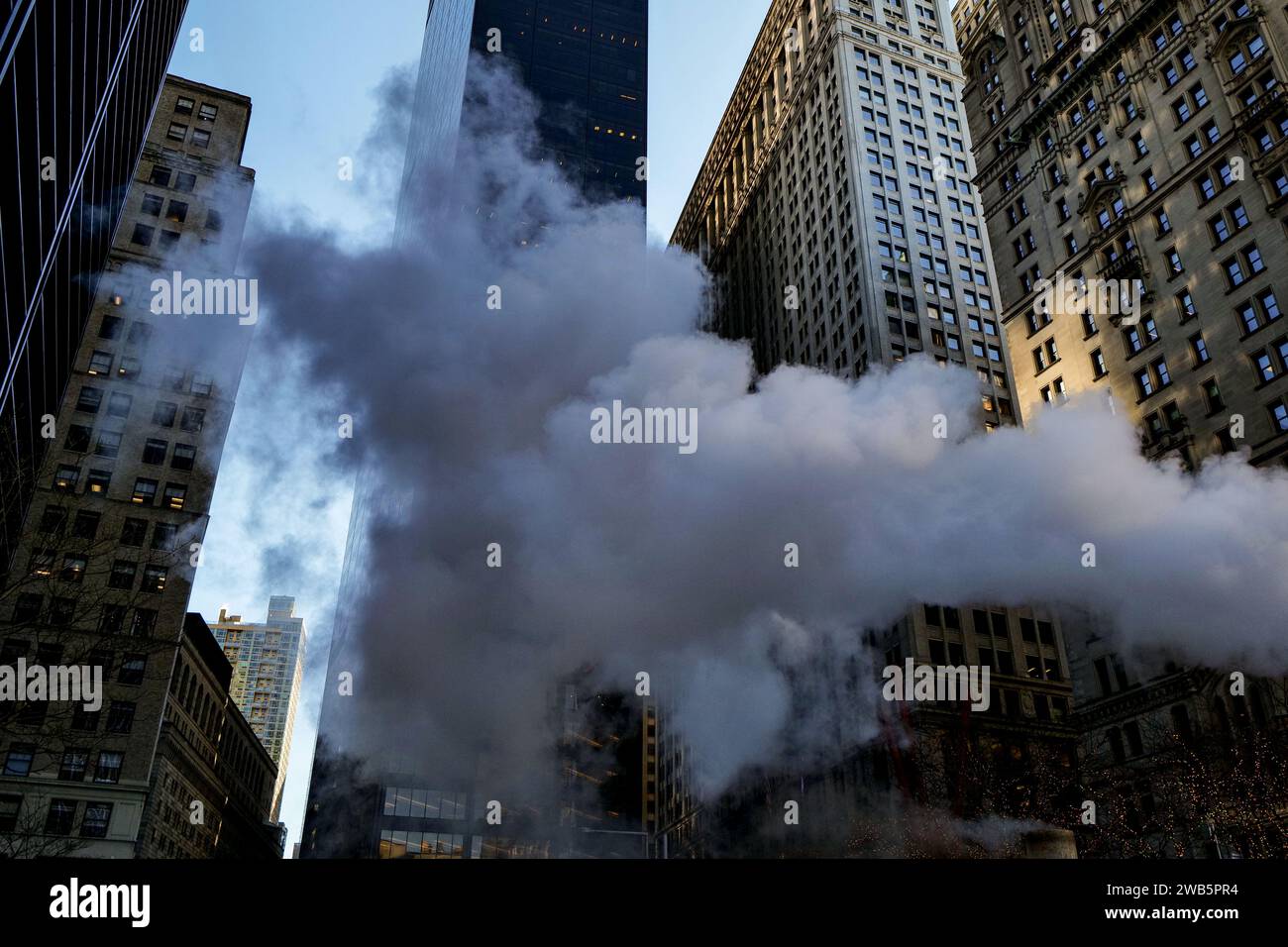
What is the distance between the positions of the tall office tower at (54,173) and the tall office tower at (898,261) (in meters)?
41.4

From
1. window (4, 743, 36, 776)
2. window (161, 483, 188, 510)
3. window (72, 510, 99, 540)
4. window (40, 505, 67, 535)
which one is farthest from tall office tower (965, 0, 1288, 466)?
window (4, 743, 36, 776)

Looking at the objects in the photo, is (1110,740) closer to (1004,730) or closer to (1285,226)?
(1004,730)

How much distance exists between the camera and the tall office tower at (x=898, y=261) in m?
50.7

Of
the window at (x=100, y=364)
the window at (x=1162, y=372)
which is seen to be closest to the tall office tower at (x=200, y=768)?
the window at (x=100, y=364)

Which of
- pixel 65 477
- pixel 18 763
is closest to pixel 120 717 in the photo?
pixel 18 763

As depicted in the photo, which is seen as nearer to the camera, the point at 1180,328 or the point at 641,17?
the point at 1180,328

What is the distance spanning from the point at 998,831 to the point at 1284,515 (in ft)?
74.8

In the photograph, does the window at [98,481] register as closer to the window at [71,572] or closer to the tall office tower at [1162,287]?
the window at [71,572]

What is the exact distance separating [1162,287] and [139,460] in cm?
5455

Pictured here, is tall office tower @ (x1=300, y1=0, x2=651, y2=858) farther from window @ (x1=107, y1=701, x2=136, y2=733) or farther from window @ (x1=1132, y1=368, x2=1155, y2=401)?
window @ (x1=1132, y1=368, x2=1155, y2=401)

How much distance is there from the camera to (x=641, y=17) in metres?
98.8

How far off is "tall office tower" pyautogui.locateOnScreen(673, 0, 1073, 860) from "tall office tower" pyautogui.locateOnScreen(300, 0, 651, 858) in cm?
1450

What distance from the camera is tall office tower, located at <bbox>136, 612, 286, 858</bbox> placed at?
53781 millimetres
